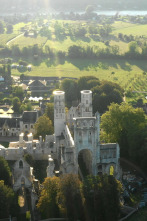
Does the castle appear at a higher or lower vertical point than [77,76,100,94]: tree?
lower

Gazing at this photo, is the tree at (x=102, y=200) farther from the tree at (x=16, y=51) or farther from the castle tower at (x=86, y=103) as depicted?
the tree at (x=16, y=51)

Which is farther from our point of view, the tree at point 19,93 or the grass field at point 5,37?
the grass field at point 5,37

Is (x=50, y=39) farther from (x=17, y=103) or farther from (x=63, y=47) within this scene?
(x=17, y=103)

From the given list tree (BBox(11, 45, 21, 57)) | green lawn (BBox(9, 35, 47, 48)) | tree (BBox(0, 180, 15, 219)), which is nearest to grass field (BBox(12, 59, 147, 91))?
tree (BBox(11, 45, 21, 57))

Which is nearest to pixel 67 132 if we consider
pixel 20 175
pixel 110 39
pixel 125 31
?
pixel 20 175

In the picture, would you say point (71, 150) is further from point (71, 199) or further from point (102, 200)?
point (102, 200)

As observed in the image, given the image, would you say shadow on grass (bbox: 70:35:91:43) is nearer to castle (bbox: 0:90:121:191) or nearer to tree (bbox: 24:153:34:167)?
castle (bbox: 0:90:121:191)

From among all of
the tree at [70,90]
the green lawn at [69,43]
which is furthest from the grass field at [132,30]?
the tree at [70,90]

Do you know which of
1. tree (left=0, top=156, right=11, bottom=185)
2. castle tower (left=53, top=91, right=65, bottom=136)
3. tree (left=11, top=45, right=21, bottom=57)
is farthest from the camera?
tree (left=11, top=45, right=21, bottom=57)
